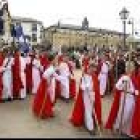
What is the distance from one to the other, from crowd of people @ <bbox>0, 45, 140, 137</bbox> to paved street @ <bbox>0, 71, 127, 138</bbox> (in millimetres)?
270

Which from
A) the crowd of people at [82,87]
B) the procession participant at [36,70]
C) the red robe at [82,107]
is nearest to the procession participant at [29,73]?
the crowd of people at [82,87]

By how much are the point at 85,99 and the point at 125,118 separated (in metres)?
1.07

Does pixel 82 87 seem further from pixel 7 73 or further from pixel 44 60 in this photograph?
pixel 44 60

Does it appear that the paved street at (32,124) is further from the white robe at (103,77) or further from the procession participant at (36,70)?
the white robe at (103,77)

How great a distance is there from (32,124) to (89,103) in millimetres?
1752

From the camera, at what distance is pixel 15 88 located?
15.4 meters

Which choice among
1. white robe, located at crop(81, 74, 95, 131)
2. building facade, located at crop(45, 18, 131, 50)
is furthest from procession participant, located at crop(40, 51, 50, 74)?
building facade, located at crop(45, 18, 131, 50)

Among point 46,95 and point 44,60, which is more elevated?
point 44,60

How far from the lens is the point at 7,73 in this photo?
1498cm

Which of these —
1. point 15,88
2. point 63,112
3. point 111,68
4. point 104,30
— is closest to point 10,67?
point 15,88

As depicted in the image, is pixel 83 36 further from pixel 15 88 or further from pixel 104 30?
pixel 15 88

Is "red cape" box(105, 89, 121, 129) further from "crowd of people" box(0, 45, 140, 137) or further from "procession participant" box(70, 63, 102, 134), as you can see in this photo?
"procession participant" box(70, 63, 102, 134)

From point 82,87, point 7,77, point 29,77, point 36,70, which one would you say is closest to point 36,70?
point 36,70

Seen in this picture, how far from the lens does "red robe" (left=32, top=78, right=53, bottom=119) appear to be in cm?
1210
